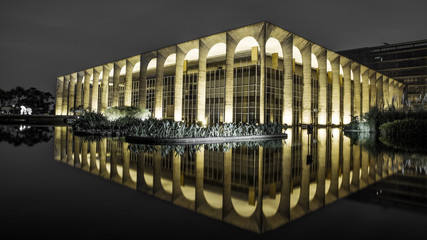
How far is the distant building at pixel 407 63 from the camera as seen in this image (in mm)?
70062

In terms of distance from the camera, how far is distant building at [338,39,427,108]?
7006 centimetres

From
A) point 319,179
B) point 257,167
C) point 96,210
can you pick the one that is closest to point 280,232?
point 96,210

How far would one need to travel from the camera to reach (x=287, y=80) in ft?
85.3

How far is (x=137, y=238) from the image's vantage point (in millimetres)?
2979

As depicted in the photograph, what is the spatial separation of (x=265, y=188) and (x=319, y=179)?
5.35ft

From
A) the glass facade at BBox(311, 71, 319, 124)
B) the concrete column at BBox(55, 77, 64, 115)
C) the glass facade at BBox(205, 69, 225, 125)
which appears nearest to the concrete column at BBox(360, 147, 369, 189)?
the glass facade at BBox(205, 69, 225, 125)

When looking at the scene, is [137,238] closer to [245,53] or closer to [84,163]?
[84,163]

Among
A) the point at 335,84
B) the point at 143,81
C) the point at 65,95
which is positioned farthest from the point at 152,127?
the point at 65,95

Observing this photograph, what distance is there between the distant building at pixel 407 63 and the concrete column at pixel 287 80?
55356mm

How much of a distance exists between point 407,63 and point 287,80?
6282cm

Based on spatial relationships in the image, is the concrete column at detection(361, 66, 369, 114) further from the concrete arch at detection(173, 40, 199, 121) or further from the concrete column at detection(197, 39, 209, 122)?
the concrete arch at detection(173, 40, 199, 121)

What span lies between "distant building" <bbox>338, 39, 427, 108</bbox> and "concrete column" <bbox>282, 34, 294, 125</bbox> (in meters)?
55.4

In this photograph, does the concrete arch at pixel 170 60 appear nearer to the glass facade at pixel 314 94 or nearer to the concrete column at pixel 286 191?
the glass facade at pixel 314 94

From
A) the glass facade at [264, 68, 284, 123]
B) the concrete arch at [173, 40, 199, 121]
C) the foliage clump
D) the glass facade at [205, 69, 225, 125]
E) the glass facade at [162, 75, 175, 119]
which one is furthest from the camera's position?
the glass facade at [162, 75, 175, 119]
